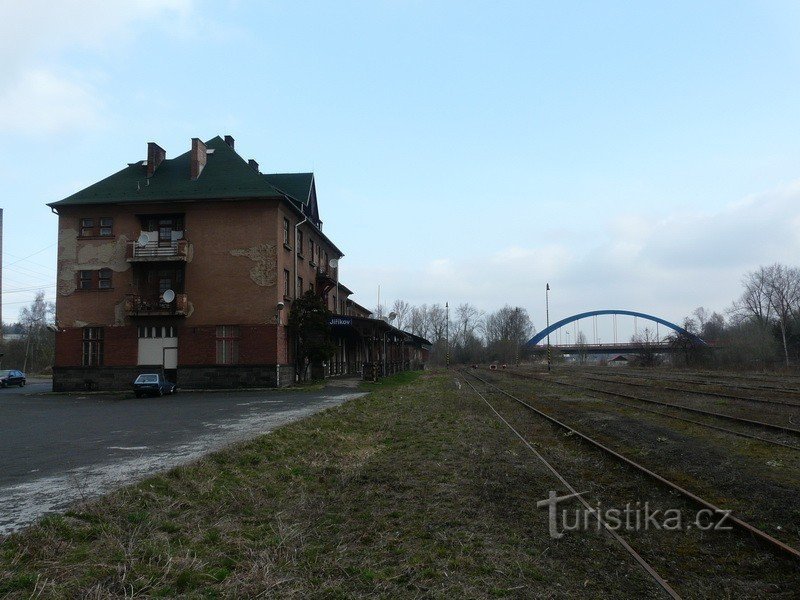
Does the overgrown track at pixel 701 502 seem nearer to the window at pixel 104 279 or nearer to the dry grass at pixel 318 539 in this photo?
the dry grass at pixel 318 539

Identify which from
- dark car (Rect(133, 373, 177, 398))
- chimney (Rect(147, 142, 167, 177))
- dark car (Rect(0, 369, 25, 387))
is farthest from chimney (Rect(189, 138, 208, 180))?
dark car (Rect(0, 369, 25, 387))

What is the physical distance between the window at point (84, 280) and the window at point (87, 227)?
7.42 ft

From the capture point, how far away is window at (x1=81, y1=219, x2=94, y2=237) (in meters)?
33.9

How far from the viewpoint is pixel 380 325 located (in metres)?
37.1

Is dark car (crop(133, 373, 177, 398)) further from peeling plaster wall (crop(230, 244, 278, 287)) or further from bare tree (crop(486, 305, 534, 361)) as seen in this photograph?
bare tree (crop(486, 305, 534, 361))

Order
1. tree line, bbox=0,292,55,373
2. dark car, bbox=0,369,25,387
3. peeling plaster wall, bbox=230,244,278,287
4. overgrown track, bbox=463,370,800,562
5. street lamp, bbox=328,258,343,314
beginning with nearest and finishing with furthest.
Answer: overgrown track, bbox=463,370,800,562 < peeling plaster wall, bbox=230,244,278,287 < dark car, bbox=0,369,25,387 < street lamp, bbox=328,258,343,314 < tree line, bbox=0,292,55,373

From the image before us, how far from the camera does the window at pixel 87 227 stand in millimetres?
33875

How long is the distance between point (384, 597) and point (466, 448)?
7042 mm

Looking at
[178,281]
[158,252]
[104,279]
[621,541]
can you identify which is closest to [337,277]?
[178,281]

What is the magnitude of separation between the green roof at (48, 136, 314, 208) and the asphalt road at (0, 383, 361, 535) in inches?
475

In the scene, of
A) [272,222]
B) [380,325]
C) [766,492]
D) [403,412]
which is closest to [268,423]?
[403,412]

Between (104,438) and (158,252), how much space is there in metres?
20.5

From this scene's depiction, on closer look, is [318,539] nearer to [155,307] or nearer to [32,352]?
[155,307]

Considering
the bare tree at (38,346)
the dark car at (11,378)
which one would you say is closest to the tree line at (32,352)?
the bare tree at (38,346)
